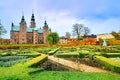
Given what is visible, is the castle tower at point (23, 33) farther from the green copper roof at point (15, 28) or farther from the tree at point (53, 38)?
the tree at point (53, 38)

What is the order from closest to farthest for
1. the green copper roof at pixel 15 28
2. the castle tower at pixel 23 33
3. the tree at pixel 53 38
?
the tree at pixel 53 38 < the castle tower at pixel 23 33 < the green copper roof at pixel 15 28

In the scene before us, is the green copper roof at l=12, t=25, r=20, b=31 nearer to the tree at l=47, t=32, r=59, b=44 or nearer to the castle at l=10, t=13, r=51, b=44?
the castle at l=10, t=13, r=51, b=44

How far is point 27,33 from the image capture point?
91250mm

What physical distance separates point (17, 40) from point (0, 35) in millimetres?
37970

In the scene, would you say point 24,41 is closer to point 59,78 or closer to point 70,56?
→ point 70,56

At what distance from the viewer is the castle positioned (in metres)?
88.1

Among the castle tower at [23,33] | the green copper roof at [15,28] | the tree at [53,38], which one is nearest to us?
the tree at [53,38]

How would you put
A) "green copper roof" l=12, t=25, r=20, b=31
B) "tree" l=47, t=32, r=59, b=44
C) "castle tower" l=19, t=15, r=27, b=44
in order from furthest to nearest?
"green copper roof" l=12, t=25, r=20, b=31
"castle tower" l=19, t=15, r=27, b=44
"tree" l=47, t=32, r=59, b=44

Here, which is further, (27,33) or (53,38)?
(27,33)

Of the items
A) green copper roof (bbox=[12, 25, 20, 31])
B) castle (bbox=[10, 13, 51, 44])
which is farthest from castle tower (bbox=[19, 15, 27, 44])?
green copper roof (bbox=[12, 25, 20, 31])

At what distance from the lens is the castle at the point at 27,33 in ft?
289

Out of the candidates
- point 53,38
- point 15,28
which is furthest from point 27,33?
point 53,38

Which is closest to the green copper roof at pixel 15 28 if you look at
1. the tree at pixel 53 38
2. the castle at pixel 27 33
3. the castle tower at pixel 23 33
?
the castle at pixel 27 33

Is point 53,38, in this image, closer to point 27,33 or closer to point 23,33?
point 23,33
